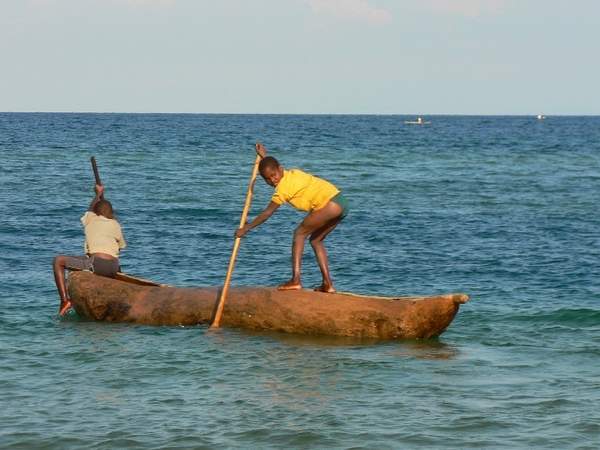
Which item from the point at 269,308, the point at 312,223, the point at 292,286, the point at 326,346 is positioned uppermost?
the point at 312,223

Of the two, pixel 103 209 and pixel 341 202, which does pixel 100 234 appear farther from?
pixel 341 202

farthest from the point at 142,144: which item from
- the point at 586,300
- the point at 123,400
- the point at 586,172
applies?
the point at 123,400

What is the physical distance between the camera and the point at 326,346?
43.5 ft

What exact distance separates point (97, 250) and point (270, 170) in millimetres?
3227

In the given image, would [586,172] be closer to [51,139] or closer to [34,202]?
[34,202]

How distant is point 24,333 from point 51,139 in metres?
63.0

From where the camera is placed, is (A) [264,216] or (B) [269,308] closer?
(A) [264,216]

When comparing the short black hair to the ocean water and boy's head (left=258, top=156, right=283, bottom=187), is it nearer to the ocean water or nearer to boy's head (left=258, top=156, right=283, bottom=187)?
boy's head (left=258, top=156, right=283, bottom=187)

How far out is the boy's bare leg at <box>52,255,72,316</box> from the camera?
14.9 metres

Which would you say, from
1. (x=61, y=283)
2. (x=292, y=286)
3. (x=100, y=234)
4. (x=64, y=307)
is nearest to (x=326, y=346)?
(x=292, y=286)

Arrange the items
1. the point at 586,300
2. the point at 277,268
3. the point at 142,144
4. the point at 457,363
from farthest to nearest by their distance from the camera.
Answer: the point at 142,144 < the point at 277,268 < the point at 586,300 < the point at 457,363

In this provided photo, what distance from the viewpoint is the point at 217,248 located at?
22.9 m

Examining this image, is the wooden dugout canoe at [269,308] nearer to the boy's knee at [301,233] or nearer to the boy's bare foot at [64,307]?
the boy's bare foot at [64,307]

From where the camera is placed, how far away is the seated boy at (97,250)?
48.9 ft
